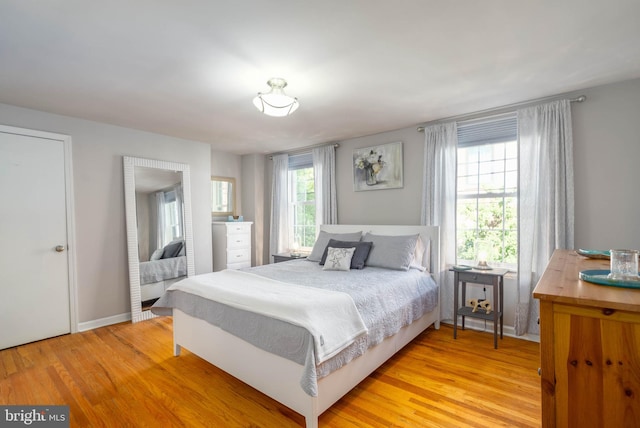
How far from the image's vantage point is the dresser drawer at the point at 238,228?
4.64 m

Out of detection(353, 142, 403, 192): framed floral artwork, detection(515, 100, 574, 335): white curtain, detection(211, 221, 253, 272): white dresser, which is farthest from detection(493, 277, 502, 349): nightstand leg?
detection(211, 221, 253, 272): white dresser

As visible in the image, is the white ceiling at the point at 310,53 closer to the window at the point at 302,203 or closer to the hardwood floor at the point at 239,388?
the window at the point at 302,203

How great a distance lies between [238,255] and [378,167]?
2.61 meters

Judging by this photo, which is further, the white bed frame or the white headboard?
the white headboard

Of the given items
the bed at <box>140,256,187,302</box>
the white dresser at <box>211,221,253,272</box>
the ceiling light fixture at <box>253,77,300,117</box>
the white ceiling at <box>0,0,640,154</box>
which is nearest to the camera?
the white ceiling at <box>0,0,640,154</box>

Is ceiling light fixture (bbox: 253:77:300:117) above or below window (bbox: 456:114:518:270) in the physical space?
above

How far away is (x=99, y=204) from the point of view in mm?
3518

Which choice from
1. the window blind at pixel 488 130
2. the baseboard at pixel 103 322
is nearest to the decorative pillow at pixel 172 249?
the baseboard at pixel 103 322

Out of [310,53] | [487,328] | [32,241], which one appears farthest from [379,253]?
[32,241]

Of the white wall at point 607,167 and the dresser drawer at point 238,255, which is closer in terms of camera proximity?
the white wall at point 607,167

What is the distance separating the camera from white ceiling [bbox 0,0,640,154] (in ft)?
5.31

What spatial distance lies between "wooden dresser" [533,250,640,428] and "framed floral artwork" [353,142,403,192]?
9.58ft

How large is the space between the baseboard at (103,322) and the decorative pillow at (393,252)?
3048 millimetres

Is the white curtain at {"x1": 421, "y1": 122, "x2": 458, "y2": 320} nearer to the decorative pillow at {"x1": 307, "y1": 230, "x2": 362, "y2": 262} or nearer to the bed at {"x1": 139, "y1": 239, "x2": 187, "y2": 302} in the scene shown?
the decorative pillow at {"x1": 307, "y1": 230, "x2": 362, "y2": 262}
